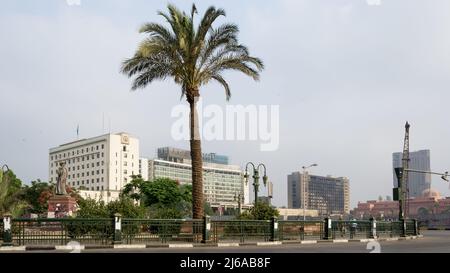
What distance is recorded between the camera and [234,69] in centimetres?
2884

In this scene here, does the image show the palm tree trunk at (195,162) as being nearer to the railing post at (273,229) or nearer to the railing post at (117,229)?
the railing post at (273,229)

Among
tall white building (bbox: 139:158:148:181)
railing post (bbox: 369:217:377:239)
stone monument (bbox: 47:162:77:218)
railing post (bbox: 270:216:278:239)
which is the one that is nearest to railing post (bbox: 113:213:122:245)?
railing post (bbox: 270:216:278:239)

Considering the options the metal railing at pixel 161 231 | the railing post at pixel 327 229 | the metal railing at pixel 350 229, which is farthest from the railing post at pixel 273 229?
the metal railing at pixel 350 229

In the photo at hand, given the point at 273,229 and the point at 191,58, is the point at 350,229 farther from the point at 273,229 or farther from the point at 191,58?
the point at 191,58

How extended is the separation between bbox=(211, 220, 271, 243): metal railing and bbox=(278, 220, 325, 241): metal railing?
3.77ft

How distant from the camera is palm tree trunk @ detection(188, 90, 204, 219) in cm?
2755

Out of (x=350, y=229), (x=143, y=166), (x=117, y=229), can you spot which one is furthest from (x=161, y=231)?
(x=143, y=166)

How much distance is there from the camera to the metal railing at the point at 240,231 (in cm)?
2691

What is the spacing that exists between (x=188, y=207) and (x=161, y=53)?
224ft

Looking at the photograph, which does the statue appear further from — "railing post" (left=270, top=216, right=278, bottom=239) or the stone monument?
"railing post" (left=270, top=216, right=278, bottom=239)

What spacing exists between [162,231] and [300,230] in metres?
9.61
